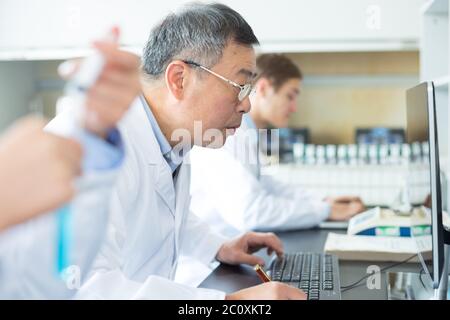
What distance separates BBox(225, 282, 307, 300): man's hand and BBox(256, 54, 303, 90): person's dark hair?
161cm

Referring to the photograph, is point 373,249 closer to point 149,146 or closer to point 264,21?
point 149,146

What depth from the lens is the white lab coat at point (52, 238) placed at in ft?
1.50

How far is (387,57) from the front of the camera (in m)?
3.32

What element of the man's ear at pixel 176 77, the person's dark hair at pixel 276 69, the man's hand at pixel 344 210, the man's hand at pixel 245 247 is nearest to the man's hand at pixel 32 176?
the man's ear at pixel 176 77

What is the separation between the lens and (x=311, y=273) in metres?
1.22

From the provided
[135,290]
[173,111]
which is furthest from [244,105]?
[135,290]

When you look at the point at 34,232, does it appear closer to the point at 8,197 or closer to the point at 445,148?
the point at 8,197

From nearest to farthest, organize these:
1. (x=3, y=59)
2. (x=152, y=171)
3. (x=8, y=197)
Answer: (x=8, y=197), (x=152, y=171), (x=3, y=59)

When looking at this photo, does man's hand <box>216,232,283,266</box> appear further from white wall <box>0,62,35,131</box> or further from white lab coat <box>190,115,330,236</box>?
white wall <box>0,62,35,131</box>

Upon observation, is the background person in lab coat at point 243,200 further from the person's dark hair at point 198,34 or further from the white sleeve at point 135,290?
the white sleeve at point 135,290

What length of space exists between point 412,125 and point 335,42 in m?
1.73

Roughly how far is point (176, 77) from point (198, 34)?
0.34ft
